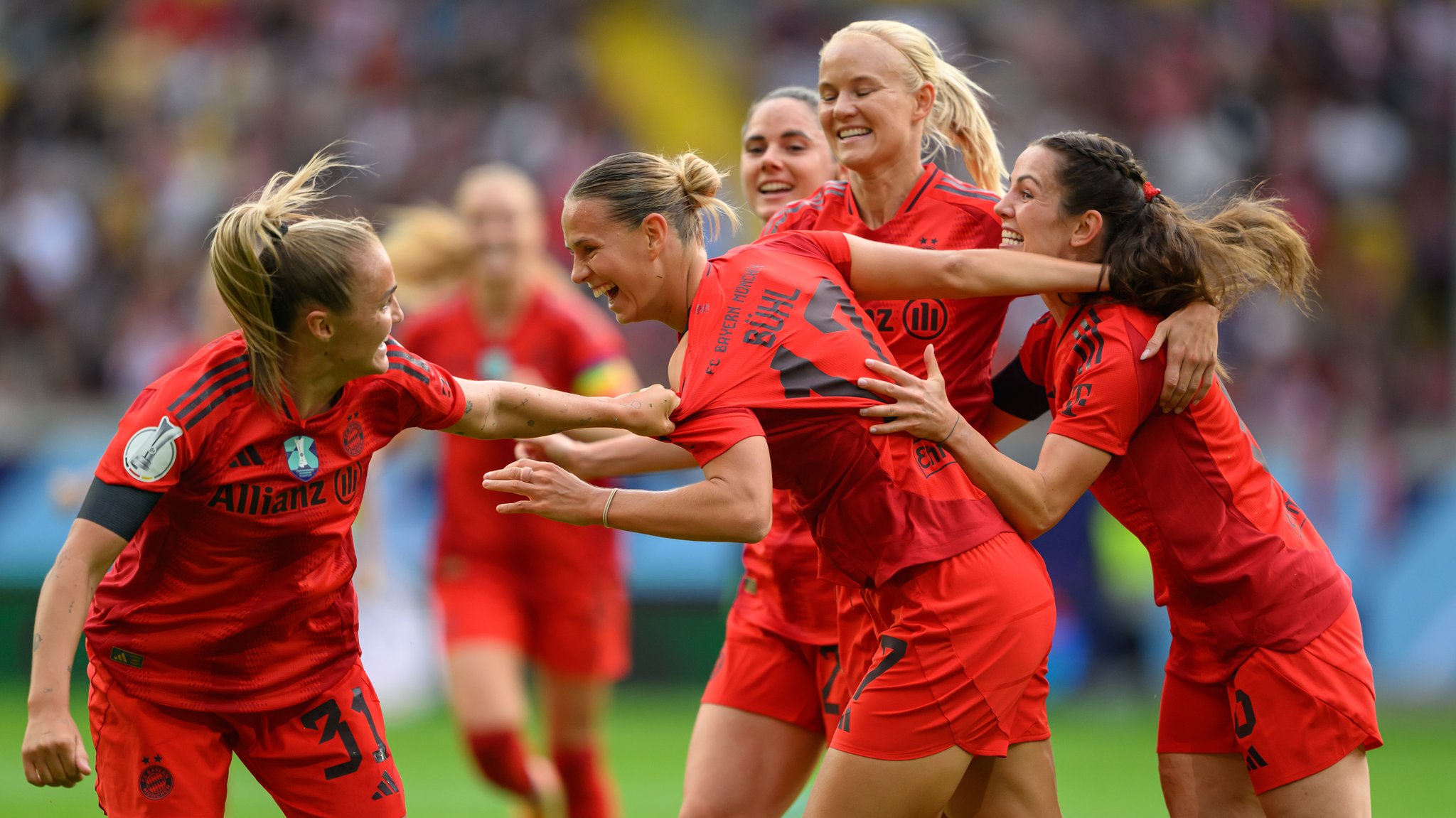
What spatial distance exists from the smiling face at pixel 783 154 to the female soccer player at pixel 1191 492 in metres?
1.24

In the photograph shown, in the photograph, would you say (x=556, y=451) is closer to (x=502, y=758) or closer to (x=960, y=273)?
(x=960, y=273)

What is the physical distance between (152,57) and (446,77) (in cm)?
275

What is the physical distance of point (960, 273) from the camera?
394cm

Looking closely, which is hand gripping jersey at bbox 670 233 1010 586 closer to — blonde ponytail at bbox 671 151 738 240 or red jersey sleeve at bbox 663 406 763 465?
red jersey sleeve at bbox 663 406 763 465

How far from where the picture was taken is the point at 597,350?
22.0 ft

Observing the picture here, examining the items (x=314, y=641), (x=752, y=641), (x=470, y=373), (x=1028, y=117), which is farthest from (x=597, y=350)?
(x=1028, y=117)

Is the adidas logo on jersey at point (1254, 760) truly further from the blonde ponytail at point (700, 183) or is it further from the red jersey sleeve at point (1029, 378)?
the blonde ponytail at point (700, 183)

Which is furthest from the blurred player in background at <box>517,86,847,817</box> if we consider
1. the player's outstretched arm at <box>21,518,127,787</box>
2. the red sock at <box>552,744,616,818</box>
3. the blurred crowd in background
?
the blurred crowd in background

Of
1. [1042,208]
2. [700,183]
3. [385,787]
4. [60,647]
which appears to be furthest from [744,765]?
[60,647]

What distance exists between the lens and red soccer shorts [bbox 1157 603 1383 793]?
3748 millimetres

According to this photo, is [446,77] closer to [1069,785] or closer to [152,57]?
[152,57]

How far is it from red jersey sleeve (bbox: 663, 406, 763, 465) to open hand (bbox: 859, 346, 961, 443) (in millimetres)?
295

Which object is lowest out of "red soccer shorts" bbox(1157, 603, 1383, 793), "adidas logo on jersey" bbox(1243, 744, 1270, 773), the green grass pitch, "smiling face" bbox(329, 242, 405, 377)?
the green grass pitch

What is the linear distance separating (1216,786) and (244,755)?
8.50 feet
